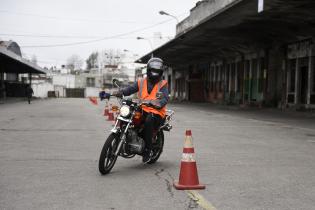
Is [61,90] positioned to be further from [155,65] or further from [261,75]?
[155,65]

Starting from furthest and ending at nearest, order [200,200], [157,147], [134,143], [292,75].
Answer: [292,75] < [157,147] < [134,143] < [200,200]

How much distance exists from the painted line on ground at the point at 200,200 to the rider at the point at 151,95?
Answer: 1733 millimetres

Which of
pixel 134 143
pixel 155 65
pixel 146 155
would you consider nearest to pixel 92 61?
pixel 155 65

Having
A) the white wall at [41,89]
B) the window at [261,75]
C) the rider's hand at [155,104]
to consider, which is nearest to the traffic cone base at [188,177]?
the rider's hand at [155,104]

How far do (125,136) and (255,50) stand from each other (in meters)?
31.3

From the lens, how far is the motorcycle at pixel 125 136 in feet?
23.4

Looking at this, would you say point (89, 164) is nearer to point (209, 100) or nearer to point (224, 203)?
point (224, 203)

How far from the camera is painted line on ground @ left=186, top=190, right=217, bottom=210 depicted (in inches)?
211

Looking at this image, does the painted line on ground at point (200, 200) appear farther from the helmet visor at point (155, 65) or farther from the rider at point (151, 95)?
the helmet visor at point (155, 65)

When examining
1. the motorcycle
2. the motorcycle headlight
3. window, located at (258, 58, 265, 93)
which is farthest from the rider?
window, located at (258, 58, 265, 93)

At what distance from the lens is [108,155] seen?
23.5ft

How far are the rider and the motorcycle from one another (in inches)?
4.1

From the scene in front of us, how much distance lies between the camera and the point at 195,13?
179 feet

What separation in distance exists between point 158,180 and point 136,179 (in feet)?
1.00
